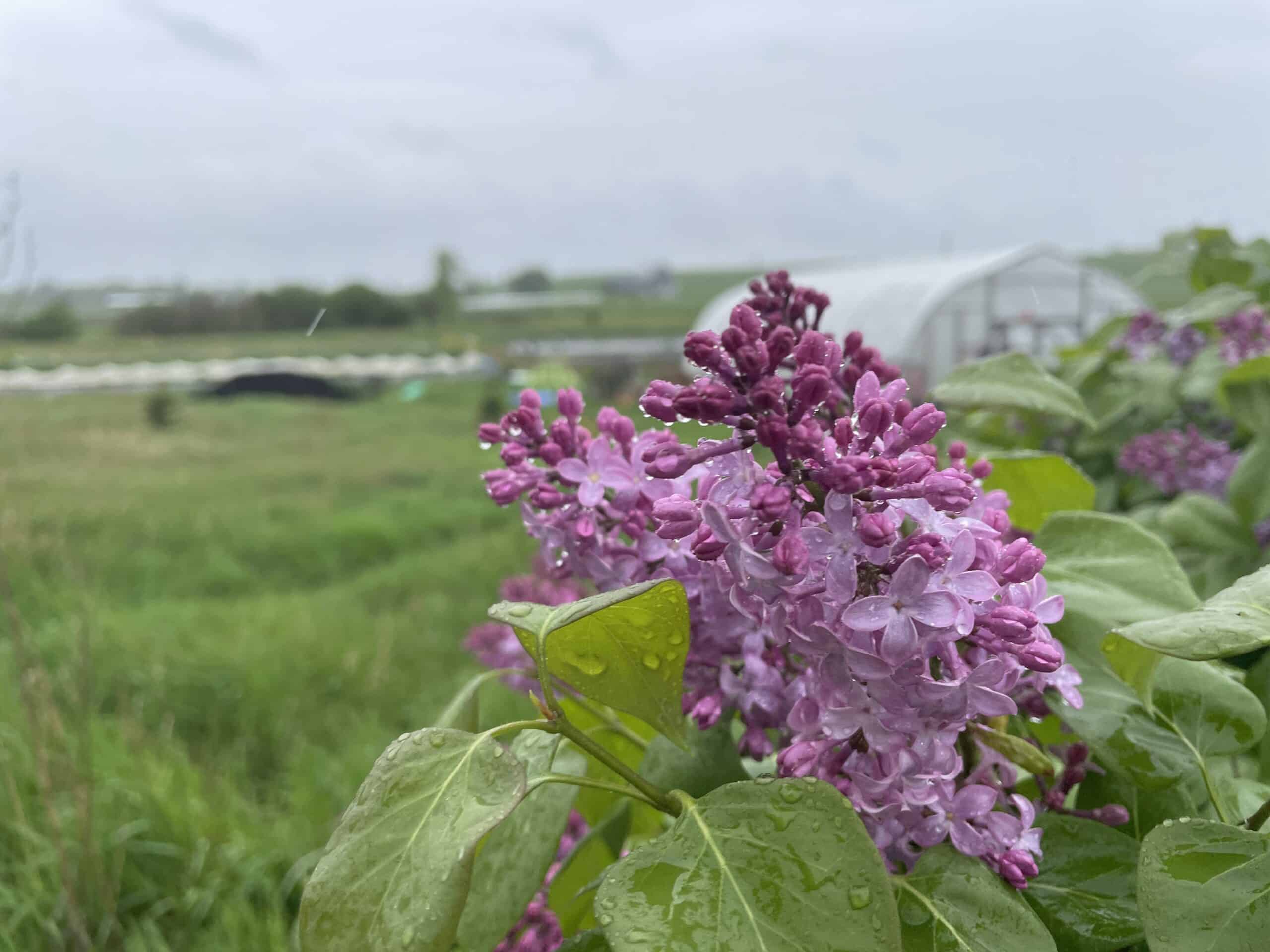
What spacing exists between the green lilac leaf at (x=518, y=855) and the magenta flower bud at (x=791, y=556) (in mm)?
183

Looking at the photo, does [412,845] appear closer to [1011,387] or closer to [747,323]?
[747,323]

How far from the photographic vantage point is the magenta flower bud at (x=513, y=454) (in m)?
0.54

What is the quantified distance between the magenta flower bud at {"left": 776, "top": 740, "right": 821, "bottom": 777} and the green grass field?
123cm

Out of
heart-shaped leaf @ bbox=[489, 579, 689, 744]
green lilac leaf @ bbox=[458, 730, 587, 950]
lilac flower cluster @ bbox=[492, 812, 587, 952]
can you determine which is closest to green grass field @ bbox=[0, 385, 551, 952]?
lilac flower cluster @ bbox=[492, 812, 587, 952]

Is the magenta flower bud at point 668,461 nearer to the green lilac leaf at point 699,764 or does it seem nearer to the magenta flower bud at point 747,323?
the magenta flower bud at point 747,323

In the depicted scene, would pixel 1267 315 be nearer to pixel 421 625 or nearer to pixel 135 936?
pixel 135 936

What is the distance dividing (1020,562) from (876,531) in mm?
86

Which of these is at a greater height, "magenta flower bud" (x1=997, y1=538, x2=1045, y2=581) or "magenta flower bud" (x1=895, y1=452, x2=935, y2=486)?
"magenta flower bud" (x1=895, y1=452, x2=935, y2=486)

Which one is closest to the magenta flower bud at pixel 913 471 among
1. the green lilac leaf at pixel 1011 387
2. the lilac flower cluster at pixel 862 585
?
the lilac flower cluster at pixel 862 585

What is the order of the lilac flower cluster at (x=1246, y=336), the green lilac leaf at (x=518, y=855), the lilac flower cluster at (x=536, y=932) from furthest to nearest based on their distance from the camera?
the lilac flower cluster at (x=1246, y=336), the lilac flower cluster at (x=536, y=932), the green lilac leaf at (x=518, y=855)

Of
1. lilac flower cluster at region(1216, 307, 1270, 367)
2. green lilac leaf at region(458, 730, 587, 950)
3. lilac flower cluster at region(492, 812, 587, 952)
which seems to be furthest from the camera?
lilac flower cluster at region(1216, 307, 1270, 367)

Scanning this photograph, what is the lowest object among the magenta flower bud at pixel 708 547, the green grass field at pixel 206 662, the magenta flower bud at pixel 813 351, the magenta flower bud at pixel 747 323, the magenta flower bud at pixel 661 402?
the green grass field at pixel 206 662

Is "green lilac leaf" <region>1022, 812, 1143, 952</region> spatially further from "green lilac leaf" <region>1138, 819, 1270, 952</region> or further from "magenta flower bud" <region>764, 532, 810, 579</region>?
"magenta flower bud" <region>764, 532, 810, 579</region>

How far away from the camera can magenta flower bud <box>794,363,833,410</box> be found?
0.40 m
